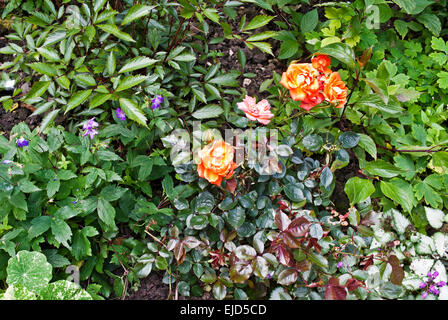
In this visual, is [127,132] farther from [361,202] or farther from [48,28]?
[361,202]

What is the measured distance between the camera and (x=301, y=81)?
4.77 ft

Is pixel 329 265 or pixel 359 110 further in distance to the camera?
pixel 359 110

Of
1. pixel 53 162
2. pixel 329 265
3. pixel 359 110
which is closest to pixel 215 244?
pixel 329 265

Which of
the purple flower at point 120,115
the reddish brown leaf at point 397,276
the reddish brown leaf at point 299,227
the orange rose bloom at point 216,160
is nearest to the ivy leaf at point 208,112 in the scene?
the purple flower at point 120,115

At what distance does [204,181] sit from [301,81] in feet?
1.82

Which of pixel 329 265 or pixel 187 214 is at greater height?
pixel 187 214

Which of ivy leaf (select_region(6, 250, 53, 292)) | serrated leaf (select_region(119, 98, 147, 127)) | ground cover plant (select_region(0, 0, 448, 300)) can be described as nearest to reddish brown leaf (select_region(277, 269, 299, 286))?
ground cover plant (select_region(0, 0, 448, 300))

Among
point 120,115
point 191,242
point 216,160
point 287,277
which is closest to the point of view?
point 216,160

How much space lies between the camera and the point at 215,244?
174 centimetres

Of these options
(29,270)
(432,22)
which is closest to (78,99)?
(29,270)

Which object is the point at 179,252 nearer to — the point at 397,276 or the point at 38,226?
the point at 38,226
